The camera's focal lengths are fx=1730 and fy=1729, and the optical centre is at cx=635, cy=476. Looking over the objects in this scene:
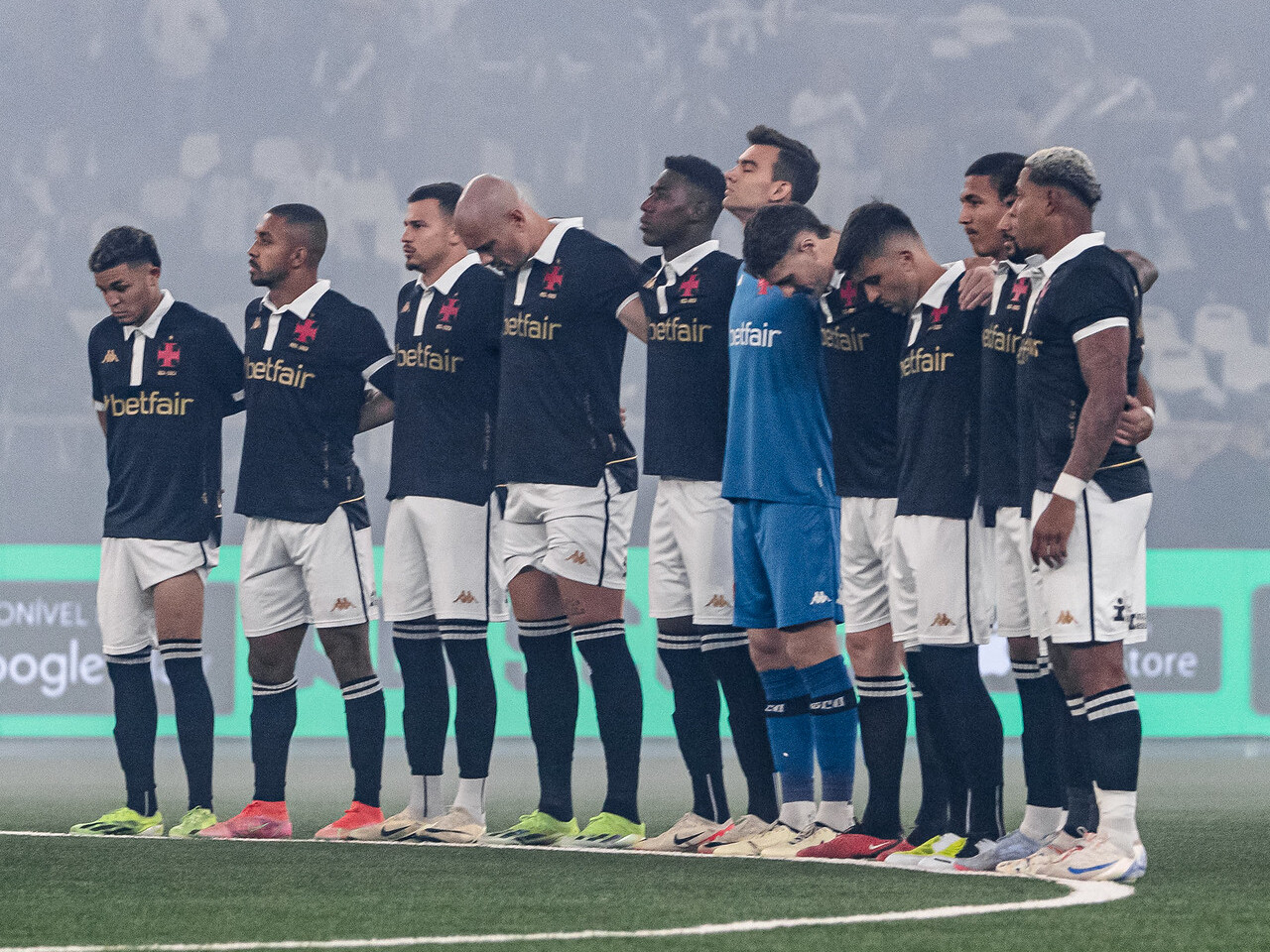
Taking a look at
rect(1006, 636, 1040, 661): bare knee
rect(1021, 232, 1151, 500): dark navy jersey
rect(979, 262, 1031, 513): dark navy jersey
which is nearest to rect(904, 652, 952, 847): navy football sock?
rect(1006, 636, 1040, 661): bare knee

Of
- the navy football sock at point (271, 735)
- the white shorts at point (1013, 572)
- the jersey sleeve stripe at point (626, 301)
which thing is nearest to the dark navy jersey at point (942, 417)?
the white shorts at point (1013, 572)

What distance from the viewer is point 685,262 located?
5.36 metres

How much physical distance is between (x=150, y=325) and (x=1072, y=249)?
10.6 feet

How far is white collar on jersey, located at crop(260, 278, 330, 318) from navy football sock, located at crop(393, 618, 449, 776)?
112 centimetres

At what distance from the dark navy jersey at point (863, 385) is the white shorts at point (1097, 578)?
0.79 metres

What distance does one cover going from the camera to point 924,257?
4832 mm

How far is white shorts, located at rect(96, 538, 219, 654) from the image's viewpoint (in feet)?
19.0

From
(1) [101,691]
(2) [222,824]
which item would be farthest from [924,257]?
(1) [101,691]

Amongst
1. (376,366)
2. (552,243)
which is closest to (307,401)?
(376,366)

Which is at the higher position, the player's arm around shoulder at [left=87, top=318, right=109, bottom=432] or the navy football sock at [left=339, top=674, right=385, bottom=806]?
the player's arm around shoulder at [left=87, top=318, right=109, bottom=432]

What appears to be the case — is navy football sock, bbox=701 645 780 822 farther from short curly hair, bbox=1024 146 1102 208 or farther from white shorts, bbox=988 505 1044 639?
short curly hair, bbox=1024 146 1102 208

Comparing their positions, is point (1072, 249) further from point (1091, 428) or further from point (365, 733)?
point (365, 733)

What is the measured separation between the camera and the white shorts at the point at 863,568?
16.1 ft

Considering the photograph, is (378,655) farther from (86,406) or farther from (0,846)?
(0,846)
